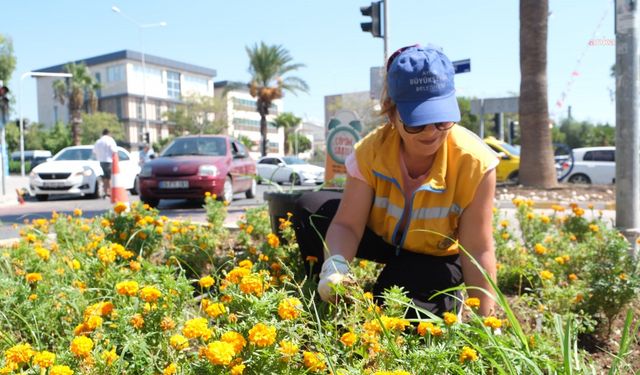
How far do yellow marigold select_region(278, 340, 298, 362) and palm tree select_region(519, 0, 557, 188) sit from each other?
1033 centimetres

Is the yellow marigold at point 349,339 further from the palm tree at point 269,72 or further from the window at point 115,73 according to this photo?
the window at point 115,73

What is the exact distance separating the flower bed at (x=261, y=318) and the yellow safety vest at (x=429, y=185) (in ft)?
1.19

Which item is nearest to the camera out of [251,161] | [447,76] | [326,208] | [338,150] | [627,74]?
[447,76]

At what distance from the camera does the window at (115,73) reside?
217 feet

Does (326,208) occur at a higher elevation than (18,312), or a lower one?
higher

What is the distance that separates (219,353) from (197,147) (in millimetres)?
9954

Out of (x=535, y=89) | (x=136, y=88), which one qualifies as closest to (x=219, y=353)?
(x=535, y=89)

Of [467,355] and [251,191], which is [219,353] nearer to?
[467,355]

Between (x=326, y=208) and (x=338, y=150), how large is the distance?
3964 millimetres

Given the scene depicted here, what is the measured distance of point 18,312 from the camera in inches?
80.5

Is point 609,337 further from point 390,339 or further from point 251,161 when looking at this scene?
point 251,161

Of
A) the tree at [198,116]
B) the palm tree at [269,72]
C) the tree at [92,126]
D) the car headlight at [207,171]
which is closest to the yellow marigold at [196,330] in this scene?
the car headlight at [207,171]

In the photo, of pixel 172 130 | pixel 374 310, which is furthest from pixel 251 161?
pixel 172 130

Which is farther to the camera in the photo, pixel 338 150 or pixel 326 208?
pixel 338 150
